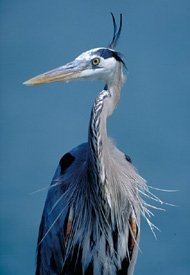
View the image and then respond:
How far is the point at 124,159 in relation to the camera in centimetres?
422

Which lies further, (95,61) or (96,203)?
(96,203)

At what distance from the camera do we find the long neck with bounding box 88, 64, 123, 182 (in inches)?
148

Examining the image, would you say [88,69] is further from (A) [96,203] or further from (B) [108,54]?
(A) [96,203]

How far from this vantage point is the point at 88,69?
385cm

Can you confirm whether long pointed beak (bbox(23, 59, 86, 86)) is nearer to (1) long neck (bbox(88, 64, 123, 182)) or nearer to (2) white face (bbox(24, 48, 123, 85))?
(2) white face (bbox(24, 48, 123, 85))

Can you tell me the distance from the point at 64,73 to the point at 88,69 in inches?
4.9

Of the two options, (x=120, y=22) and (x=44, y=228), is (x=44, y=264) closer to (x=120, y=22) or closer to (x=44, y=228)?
(x=44, y=228)

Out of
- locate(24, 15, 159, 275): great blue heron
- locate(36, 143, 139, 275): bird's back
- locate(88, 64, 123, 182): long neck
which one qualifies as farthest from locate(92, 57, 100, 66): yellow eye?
locate(36, 143, 139, 275): bird's back

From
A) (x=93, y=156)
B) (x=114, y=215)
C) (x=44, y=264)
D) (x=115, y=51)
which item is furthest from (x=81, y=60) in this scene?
(x=44, y=264)

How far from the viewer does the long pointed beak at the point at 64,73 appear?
3785 millimetres

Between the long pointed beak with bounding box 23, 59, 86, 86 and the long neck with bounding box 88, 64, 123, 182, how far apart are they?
0.16m

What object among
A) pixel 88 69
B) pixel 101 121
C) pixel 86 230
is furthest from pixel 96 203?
pixel 88 69

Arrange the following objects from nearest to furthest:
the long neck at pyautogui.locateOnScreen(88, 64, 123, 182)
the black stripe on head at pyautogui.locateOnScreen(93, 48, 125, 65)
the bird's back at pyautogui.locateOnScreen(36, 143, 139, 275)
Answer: the long neck at pyautogui.locateOnScreen(88, 64, 123, 182) → the black stripe on head at pyautogui.locateOnScreen(93, 48, 125, 65) → the bird's back at pyautogui.locateOnScreen(36, 143, 139, 275)

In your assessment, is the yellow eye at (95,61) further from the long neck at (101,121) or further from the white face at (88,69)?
the long neck at (101,121)
